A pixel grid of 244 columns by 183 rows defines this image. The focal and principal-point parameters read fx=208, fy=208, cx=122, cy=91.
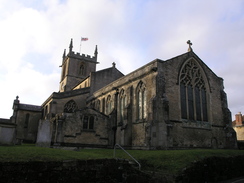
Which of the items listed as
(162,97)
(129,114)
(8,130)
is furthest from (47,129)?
(162,97)

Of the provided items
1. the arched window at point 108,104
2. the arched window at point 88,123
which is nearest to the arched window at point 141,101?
the arched window at point 88,123

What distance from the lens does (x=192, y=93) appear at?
893 inches

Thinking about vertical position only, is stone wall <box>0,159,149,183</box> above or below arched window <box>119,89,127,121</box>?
below

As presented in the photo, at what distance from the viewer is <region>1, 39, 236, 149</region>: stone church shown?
19.0m

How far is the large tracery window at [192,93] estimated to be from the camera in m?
21.7

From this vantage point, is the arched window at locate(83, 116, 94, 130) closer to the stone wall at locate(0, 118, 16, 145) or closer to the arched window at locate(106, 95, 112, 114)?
the arched window at locate(106, 95, 112, 114)

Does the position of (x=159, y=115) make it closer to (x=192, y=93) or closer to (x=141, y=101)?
(x=141, y=101)

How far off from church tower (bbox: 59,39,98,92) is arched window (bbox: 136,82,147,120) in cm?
3503

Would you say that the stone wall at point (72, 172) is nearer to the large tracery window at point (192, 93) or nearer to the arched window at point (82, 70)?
the large tracery window at point (192, 93)

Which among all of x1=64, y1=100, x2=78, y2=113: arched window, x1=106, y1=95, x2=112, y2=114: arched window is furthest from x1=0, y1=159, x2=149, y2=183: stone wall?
x1=64, y1=100, x2=78, y2=113: arched window

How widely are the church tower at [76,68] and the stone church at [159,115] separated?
1141 inches

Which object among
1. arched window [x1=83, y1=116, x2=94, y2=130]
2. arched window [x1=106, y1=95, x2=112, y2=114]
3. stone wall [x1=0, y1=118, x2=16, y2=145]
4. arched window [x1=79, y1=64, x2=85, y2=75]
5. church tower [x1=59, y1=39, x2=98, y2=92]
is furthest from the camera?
arched window [x1=79, y1=64, x2=85, y2=75]

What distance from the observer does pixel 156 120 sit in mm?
18547

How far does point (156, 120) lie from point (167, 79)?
467cm
